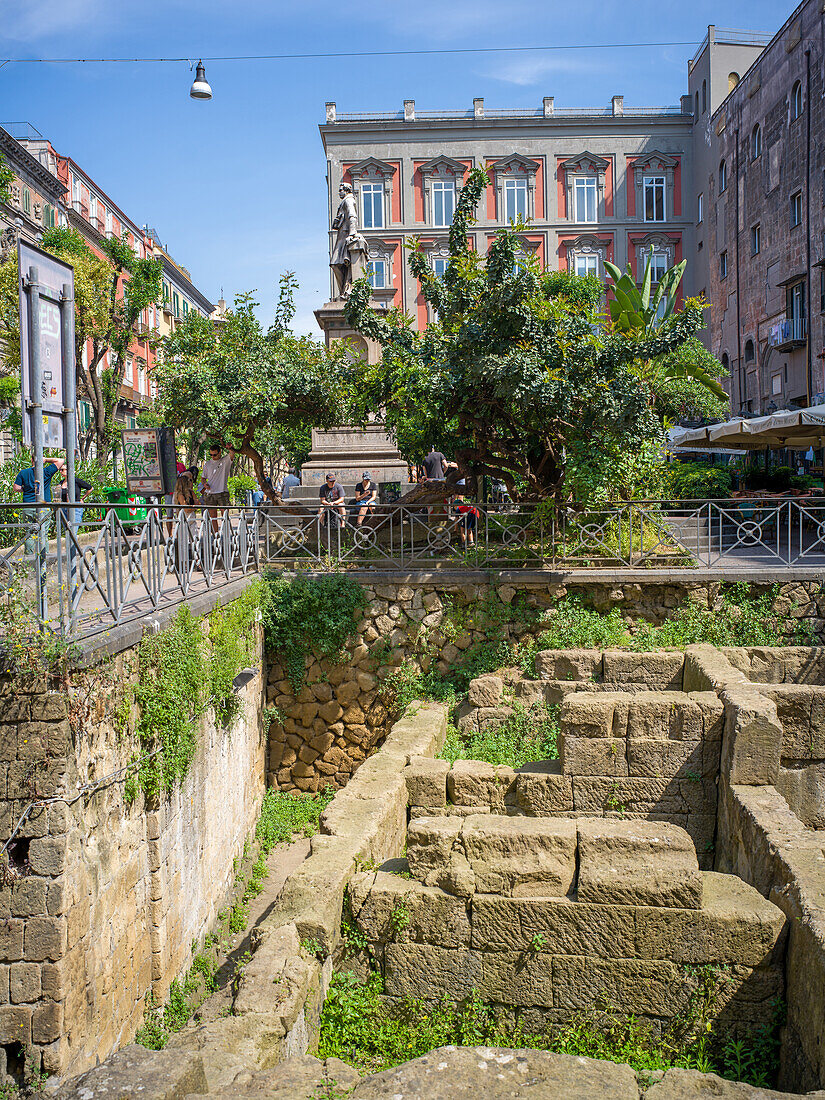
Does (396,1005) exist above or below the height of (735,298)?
below

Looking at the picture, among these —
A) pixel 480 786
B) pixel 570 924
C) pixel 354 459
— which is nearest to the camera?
pixel 570 924

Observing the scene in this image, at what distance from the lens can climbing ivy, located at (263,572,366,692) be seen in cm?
1066

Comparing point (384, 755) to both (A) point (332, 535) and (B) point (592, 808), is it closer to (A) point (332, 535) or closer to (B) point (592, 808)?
(B) point (592, 808)

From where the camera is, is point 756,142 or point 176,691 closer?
point 176,691

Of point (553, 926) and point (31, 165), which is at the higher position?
point (31, 165)

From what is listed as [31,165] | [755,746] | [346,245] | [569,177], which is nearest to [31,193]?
[31,165]

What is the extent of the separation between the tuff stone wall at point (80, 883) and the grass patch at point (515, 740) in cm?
333

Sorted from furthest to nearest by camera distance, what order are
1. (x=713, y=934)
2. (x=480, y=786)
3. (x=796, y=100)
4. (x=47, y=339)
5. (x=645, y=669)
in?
1. (x=796, y=100)
2. (x=645, y=669)
3. (x=480, y=786)
4. (x=47, y=339)
5. (x=713, y=934)

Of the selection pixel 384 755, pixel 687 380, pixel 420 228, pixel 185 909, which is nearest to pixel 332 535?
pixel 384 755

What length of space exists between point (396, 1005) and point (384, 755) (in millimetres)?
2821

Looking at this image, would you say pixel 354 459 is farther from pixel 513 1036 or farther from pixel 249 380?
pixel 513 1036

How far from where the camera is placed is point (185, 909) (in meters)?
6.95

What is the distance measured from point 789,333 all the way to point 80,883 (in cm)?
2737

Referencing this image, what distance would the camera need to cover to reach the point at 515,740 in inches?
364
